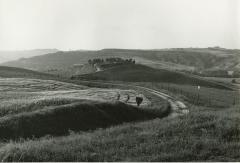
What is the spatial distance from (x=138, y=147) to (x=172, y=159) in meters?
2.60

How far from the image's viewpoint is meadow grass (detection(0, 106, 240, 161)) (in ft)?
52.4

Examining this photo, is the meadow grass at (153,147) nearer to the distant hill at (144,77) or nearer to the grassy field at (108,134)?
the grassy field at (108,134)

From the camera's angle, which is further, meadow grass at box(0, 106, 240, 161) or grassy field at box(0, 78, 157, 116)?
grassy field at box(0, 78, 157, 116)

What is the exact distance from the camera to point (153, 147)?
1756cm

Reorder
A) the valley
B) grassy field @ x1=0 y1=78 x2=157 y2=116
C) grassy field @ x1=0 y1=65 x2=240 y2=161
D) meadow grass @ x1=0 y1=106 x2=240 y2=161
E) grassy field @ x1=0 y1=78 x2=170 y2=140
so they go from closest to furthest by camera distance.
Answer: meadow grass @ x1=0 y1=106 x2=240 y2=161 → grassy field @ x1=0 y1=65 x2=240 y2=161 → the valley → grassy field @ x1=0 y1=78 x2=170 y2=140 → grassy field @ x1=0 y1=78 x2=157 y2=116

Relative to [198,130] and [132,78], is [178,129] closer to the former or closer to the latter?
[198,130]

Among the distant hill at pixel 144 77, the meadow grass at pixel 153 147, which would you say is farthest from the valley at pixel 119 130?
the distant hill at pixel 144 77

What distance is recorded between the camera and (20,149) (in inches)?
679

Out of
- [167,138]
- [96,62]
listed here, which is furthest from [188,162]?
[96,62]

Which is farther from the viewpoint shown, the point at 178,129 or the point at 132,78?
the point at 132,78

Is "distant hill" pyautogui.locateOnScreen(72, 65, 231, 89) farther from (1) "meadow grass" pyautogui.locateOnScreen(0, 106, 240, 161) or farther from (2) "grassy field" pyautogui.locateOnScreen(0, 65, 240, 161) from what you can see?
(1) "meadow grass" pyautogui.locateOnScreen(0, 106, 240, 161)

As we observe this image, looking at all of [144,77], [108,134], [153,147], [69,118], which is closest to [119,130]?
[108,134]

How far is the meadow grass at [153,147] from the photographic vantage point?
52.4ft

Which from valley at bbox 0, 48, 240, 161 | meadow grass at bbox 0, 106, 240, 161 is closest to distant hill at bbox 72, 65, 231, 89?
valley at bbox 0, 48, 240, 161
